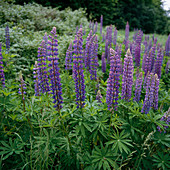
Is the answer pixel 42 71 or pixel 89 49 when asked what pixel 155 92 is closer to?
pixel 89 49

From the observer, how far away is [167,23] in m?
28.2

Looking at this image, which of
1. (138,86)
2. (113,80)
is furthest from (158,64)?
(113,80)

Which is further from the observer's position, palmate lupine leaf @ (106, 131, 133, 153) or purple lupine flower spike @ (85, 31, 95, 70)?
purple lupine flower spike @ (85, 31, 95, 70)

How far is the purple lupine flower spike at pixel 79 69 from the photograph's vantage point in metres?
2.29

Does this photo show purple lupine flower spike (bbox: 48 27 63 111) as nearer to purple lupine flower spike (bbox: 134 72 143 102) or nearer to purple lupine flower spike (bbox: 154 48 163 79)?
purple lupine flower spike (bbox: 134 72 143 102)

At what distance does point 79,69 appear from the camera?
2.36 metres

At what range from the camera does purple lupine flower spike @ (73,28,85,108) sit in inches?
90.1

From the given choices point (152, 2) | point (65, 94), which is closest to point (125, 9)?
point (152, 2)

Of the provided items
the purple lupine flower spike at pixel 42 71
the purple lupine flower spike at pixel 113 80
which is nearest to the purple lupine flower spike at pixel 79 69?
the purple lupine flower spike at pixel 113 80

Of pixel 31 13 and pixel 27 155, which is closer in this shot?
pixel 27 155

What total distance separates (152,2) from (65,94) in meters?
31.1

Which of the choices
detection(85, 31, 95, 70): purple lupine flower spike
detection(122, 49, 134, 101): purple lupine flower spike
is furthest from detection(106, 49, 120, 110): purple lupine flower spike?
detection(85, 31, 95, 70): purple lupine flower spike

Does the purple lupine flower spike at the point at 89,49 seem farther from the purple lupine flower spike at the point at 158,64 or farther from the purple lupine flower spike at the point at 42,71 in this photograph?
the purple lupine flower spike at the point at 158,64

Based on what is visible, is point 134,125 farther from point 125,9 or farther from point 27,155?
point 125,9
